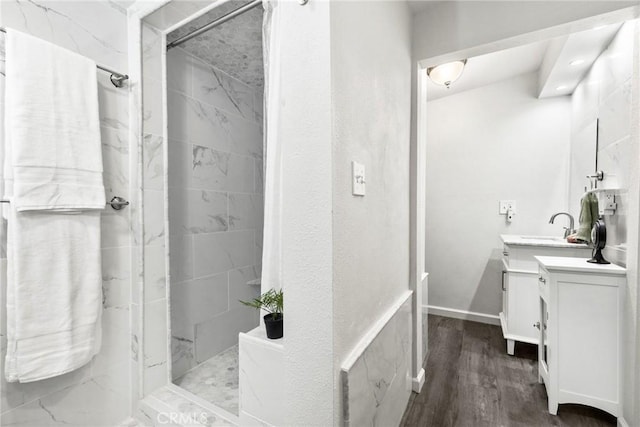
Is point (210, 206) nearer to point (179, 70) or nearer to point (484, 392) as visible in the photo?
point (179, 70)

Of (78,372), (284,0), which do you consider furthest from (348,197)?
(78,372)

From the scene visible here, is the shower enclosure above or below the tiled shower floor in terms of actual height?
above

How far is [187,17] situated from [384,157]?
1.28 meters

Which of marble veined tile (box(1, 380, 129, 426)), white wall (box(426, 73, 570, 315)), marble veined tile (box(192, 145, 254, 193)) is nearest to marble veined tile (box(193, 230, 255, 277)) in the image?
marble veined tile (box(192, 145, 254, 193))

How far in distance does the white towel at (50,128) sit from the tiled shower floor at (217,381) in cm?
123

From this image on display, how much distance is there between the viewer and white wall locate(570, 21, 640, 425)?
54.2 inches

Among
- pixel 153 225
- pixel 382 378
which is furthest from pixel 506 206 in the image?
pixel 153 225

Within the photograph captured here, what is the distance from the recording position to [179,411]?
142cm

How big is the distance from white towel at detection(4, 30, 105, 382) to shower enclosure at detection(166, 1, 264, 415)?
533 millimetres

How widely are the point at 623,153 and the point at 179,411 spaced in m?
2.77

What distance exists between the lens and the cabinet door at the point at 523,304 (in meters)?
2.14

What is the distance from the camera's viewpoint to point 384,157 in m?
1.28

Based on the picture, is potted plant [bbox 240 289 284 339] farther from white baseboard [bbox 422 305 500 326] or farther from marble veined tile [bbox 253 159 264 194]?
white baseboard [bbox 422 305 500 326]

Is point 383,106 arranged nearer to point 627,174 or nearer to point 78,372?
point 627,174
